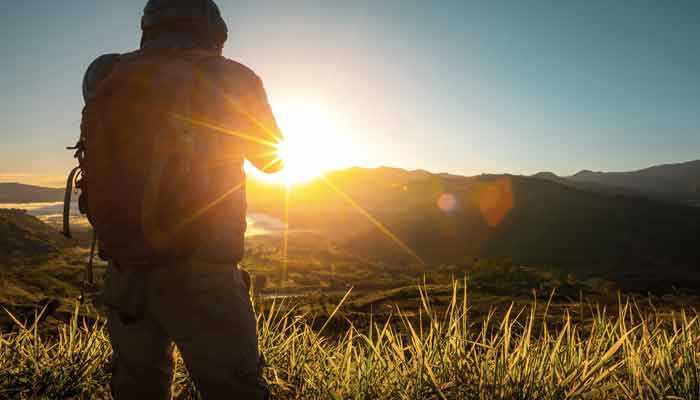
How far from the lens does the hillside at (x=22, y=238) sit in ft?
94.4

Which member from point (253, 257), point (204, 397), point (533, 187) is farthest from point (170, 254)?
point (533, 187)

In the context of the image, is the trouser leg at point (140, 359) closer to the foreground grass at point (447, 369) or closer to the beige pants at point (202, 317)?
the beige pants at point (202, 317)

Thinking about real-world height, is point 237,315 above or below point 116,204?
below

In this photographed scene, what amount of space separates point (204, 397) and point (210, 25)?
62.1 inches

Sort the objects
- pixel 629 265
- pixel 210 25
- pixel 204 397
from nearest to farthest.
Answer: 1. pixel 204 397
2. pixel 210 25
3. pixel 629 265

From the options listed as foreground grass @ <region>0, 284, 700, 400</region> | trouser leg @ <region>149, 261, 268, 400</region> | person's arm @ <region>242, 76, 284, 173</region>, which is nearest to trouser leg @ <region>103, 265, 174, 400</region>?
trouser leg @ <region>149, 261, 268, 400</region>

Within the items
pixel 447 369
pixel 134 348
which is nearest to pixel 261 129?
pixel 134 348

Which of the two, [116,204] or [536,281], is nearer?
[116,204]

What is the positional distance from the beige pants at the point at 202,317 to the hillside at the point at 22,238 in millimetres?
31488

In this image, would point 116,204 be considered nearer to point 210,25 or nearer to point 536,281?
point 210,25

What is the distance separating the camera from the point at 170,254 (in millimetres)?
1573

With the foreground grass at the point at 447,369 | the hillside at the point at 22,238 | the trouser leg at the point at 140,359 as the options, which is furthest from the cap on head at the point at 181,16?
the hillside at the point at 22,238

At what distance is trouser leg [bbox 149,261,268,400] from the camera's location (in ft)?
5.22

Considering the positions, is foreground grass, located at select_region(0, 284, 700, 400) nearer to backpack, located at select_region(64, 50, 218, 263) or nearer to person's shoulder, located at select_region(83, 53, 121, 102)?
backpack, located at select_region(64, 50, 218, 263)
